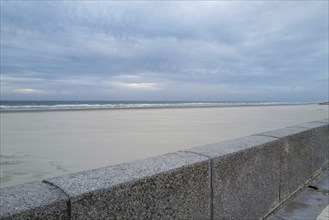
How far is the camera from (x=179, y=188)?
197 centimetres

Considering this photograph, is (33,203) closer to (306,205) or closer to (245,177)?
(245,177)

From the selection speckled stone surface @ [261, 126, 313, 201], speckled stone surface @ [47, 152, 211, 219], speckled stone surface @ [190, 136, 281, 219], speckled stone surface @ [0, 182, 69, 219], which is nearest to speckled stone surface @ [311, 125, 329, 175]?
speckled stone surface @ [261, 126, 313, 201]

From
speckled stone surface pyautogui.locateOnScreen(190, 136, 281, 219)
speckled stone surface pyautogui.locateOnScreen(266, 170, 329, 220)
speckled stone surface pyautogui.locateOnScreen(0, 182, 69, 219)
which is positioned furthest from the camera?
speckled stone surface pyautogui.locateOnScreen(266, 170, 329, 220)

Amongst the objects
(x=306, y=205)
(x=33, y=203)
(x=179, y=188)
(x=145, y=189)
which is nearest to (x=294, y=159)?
(x=306, y=205)

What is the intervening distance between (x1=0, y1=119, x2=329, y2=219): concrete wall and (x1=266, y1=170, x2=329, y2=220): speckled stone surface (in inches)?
3.7

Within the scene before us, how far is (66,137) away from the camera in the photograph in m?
9.51

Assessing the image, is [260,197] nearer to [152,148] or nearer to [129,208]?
[129,208]

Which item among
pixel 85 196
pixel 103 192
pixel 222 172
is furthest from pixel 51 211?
pixel 222 172

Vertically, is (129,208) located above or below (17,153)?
above

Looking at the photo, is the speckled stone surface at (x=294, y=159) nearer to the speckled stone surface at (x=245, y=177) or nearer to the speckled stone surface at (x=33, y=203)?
the speckled stone surface at (x=245, y=177)

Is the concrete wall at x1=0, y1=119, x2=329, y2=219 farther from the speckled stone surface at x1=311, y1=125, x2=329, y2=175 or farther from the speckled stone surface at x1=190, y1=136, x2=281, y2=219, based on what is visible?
the speckled stone surface at x1=311, y1=125, x2=329, y2=175

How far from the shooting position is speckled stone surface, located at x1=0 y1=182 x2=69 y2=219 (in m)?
1.25

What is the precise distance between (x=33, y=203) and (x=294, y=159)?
331 centimetres

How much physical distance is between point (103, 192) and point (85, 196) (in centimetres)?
11
